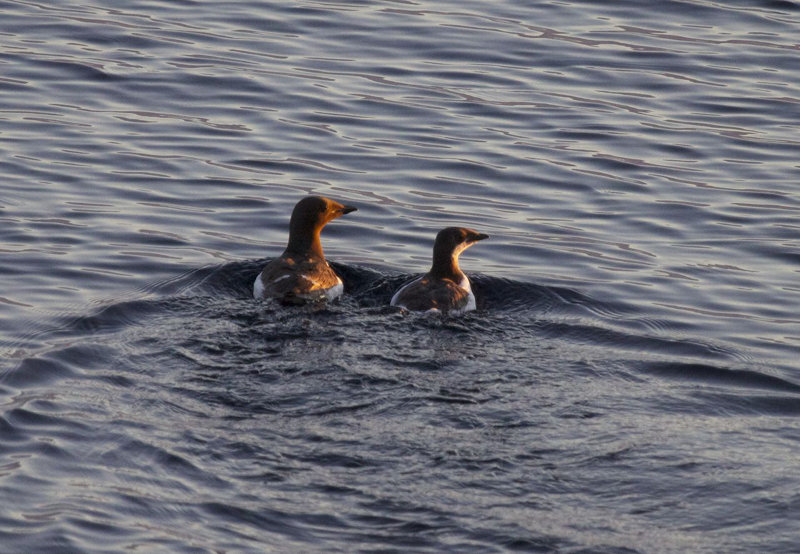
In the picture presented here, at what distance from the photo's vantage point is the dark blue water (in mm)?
7984

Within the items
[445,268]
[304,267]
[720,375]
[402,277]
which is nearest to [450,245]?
[445,268]

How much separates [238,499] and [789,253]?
24.5 feet

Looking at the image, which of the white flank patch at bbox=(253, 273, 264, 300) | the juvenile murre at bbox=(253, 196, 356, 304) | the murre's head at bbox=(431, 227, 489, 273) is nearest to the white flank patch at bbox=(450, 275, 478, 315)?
the murre's head at bbox=(431, 227, 489, 273)

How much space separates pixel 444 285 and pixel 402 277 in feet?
2.69

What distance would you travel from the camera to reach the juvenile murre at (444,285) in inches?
463

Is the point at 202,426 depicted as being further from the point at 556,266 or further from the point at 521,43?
the point at 521,43

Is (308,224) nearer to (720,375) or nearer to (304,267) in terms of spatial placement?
(304,267)

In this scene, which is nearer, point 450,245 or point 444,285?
point 444,285

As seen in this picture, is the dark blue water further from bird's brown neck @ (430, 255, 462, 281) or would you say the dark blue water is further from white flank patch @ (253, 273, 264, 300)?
bird's brown neck @ (430, 255, 462, 281)

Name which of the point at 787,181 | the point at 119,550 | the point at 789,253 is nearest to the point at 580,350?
the point at 789,253

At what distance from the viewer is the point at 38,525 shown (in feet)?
24.9

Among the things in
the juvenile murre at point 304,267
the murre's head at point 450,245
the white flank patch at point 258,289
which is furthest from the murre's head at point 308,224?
the murre's head at point 450,245

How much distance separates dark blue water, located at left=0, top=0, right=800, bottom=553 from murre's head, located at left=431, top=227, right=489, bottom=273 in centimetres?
43

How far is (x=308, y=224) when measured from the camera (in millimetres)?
12648
